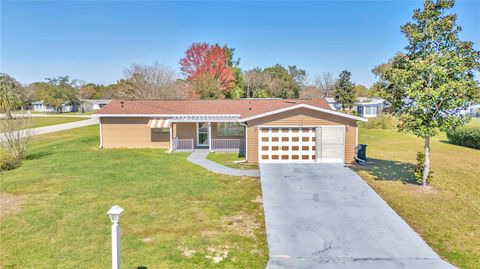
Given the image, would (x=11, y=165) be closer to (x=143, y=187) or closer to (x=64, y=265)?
(x=143, y=187)

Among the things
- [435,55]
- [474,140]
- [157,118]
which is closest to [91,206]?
[157,118]

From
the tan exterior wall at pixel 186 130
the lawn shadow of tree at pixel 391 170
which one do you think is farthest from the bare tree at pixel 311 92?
the lawn shadow of tree at pixel 391 170

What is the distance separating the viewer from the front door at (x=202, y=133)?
25.7 m

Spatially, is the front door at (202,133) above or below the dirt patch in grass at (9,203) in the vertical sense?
above

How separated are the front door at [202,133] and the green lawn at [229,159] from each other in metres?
2.82

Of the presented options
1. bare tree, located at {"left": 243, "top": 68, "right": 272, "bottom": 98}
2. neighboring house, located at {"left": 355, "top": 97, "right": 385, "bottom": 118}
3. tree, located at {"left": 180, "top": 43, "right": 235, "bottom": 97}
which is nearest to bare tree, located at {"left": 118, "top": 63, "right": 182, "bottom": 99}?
tree, located at {"left": 180, "top": 43, "right": 235, "bottom": 97}

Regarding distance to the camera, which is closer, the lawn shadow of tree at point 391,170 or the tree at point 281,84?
the lawn shadow of tree at point 391,170

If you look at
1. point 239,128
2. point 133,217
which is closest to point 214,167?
point 239,128

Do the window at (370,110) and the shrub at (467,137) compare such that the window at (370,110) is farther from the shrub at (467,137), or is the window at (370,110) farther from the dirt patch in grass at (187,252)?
the dirt patch in grass at (187,252)

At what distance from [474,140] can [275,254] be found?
27922mm

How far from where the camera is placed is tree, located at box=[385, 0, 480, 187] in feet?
41.8

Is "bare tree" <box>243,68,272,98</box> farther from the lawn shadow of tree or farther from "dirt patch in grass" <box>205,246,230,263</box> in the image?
"dirt patch in grass" <box>205,246,230,263</box>

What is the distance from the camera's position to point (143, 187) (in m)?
14.9

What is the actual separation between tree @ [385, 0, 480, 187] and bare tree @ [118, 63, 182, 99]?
4413cm
